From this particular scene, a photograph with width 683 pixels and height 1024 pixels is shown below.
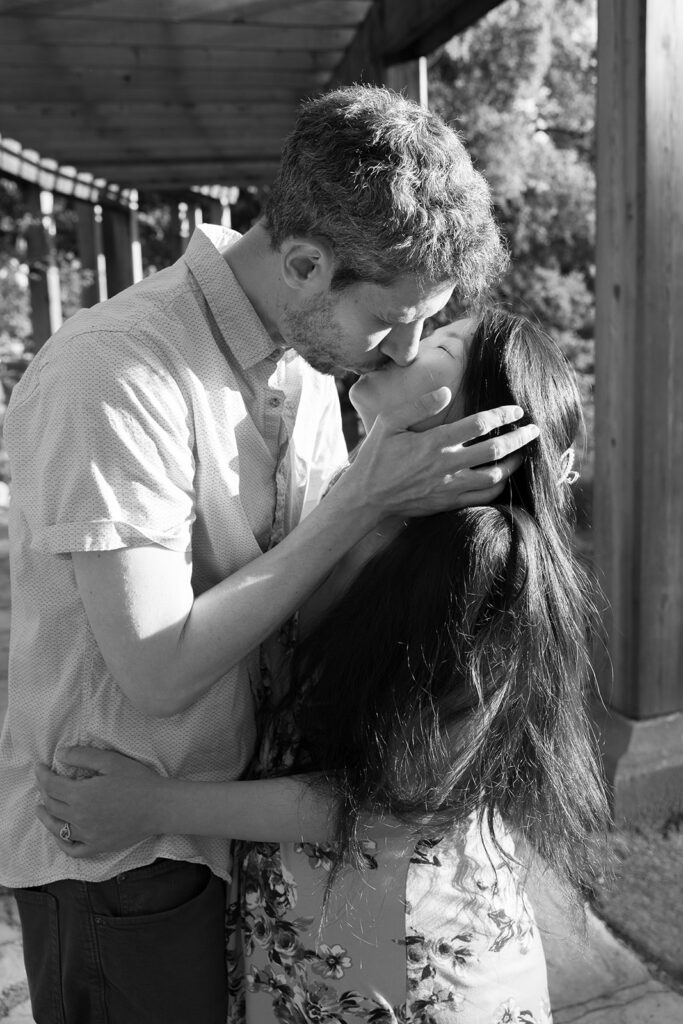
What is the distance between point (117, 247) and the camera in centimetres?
1118

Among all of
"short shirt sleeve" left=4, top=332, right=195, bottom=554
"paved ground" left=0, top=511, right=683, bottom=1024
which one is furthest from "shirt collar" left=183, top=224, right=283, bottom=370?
"paved ground" left=0, top=511, right=683, bottom=1024

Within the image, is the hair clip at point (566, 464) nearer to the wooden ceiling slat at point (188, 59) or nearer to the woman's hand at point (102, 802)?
the woman's hand at point (102, 802)

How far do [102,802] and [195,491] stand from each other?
0.43 m

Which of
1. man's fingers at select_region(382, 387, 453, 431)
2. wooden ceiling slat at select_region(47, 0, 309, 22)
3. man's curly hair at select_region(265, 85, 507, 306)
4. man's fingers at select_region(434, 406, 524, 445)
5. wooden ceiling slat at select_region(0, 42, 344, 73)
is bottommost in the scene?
man's fingers at select_region(434, 406, 524, 445)

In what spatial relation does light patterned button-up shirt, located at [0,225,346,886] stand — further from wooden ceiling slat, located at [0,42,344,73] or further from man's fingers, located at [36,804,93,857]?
wooden ceiling slat, located at [0,42,344,73]

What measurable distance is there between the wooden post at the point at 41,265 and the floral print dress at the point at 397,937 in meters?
7.56

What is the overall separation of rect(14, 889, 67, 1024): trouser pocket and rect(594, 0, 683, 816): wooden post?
6.22 feet

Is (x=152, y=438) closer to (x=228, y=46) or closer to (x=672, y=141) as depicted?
(x=672, y=141)

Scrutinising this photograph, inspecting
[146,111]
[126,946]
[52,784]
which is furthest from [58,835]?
[146,111]

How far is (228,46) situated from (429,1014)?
4.27 meters

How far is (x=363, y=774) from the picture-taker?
4.49 ft

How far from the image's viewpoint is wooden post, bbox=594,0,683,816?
262 cm

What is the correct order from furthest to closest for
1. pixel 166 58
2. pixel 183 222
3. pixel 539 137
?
pixel 183 222
pixel 539 137
pixel 166 58

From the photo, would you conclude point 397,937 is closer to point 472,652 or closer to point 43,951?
point 472,652
